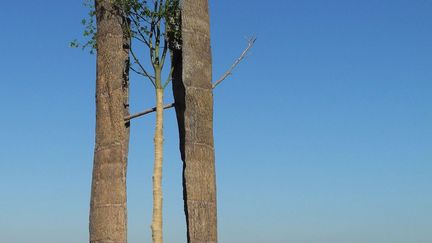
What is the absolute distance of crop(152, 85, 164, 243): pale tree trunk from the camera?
1165cm

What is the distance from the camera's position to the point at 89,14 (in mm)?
13211

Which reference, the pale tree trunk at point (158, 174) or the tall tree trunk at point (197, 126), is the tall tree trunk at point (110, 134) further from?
the tall tree trunk at point (197, 126)

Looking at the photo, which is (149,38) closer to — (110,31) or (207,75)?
(110,31)

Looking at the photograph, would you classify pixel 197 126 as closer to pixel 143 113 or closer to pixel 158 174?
pixel 158 174

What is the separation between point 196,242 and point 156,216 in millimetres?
955

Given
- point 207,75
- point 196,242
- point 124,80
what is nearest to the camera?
point 196,242

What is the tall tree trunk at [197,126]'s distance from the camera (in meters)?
11.2

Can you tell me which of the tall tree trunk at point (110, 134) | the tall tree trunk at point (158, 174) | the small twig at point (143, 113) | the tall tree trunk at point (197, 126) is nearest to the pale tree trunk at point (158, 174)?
the tall tree trunk at point (158, 174)

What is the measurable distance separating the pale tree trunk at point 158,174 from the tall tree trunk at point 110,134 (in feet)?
1.72

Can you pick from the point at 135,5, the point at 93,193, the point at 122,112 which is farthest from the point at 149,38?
the point at 93,193

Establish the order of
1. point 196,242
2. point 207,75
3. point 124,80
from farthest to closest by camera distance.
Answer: point 124,80 < point 207,75 < point 196,242

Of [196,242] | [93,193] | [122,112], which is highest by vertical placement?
[122,112]

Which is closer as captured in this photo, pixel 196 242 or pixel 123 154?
pixel 196 242

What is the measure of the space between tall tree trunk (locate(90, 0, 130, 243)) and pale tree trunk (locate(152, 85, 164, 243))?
52 cm
